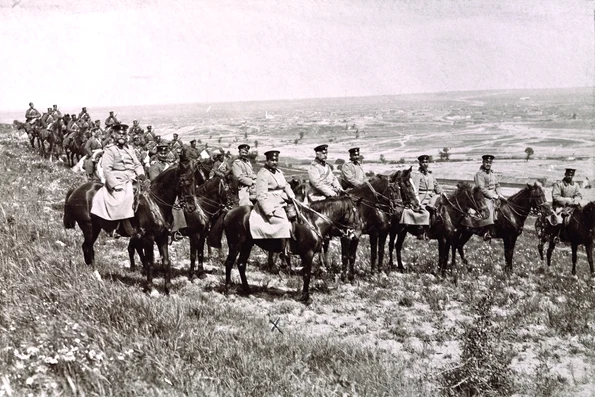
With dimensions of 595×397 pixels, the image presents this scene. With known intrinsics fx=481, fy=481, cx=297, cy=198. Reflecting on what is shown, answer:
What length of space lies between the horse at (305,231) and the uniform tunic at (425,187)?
10.0 feet

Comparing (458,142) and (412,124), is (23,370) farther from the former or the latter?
(412,124)

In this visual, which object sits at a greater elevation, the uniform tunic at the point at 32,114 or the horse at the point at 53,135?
the uniform tunic at the point at 32,114

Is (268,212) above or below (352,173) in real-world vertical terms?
below

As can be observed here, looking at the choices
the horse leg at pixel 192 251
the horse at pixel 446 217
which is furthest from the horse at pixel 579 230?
the horse leg at pixel 192 251

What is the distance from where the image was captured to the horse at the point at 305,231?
9.31 metres

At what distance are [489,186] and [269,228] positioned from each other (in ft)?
22.8

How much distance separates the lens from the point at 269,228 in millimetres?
9008

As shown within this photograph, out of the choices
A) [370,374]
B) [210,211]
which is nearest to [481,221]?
[210,211]

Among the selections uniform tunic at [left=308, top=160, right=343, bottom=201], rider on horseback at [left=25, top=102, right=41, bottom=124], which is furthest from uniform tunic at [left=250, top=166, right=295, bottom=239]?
rider on horseback at [left=25, top=102, right=41, bottom=124]

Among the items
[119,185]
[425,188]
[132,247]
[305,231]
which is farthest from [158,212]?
[425,188]

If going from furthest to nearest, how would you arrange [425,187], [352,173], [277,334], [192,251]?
[425,187] → [352,173] → [192,251] → [277,334]

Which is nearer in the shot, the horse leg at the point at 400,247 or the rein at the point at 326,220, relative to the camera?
the rein at the point at 326,220

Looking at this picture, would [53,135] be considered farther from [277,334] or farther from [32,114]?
[277,334]

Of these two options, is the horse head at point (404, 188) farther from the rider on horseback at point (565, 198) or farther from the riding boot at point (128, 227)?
the riding boot at point (128, 227)
